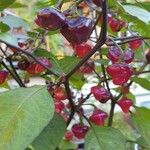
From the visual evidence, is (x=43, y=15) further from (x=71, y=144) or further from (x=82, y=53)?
(x=71, y=144)

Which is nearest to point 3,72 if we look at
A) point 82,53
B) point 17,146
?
point 82,53

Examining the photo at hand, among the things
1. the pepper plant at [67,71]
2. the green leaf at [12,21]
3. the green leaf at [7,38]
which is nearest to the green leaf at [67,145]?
the pepper plant at [67,71]

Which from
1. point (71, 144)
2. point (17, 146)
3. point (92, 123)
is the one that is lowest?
point (71, 144)

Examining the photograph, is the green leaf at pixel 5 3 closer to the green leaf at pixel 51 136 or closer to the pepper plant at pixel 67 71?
the pepper plant at pixel 67 71

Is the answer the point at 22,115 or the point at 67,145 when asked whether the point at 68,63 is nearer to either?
the point at 22,115

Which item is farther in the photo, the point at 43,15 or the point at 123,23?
the point at 123,23
